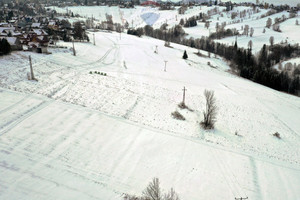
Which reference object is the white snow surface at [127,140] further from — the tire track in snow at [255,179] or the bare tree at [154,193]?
the bare tree at [154,193]

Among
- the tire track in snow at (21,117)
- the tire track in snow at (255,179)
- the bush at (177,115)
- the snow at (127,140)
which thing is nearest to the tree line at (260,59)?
the snow at (127,140)

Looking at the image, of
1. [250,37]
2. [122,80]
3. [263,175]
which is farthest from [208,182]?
[250,37]

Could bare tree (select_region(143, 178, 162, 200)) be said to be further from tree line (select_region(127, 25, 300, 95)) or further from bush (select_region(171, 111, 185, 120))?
tree line (select_region(127, 25, 300, 95))

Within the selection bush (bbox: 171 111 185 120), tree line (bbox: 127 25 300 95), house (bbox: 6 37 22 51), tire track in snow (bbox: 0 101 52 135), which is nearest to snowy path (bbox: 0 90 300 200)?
tire track in snow (bbox: 0 101 52 135)

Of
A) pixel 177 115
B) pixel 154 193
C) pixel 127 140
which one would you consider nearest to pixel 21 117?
pixel 127 140

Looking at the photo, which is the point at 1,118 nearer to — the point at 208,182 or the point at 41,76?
the point at 41,76

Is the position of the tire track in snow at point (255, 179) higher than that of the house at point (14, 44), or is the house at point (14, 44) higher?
the house at point (14, 44)
